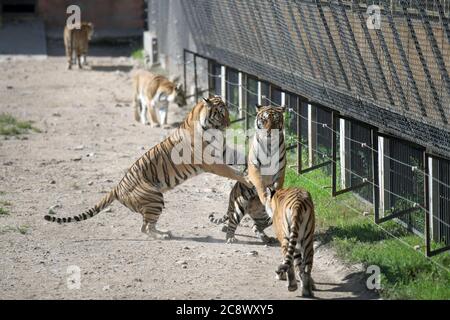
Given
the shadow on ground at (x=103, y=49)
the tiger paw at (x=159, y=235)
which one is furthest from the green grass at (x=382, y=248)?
the shadow on ground at (x=103, y=49)

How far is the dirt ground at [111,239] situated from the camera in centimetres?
830

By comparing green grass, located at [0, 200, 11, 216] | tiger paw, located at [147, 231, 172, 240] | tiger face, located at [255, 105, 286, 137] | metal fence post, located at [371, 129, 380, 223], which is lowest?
green grass, located at [0, 200, 11, 216]

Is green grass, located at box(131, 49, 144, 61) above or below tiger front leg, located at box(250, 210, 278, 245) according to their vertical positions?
below

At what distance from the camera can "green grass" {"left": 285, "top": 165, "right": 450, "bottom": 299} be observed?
25.9 feet

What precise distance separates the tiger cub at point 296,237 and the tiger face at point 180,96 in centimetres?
838

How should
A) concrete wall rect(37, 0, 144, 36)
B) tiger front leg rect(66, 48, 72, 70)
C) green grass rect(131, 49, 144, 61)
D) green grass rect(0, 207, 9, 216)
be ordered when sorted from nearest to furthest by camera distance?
green grass rect(0, 207, 9, 216) < tiger front leg rect(66, 48, 72, 70) < green grass rect(131, 49, 144, 61) < concrete wall rect(37, 0, 144, 36)

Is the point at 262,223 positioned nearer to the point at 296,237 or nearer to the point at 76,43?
the point at 296,237

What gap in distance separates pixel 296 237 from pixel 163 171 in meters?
2.80

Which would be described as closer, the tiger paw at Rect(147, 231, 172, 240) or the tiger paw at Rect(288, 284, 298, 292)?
the tiger paw at Rect(288, 284, 298, 292)

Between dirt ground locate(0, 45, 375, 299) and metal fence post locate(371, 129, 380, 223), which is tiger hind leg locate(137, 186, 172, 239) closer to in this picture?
→ dirt ground locate(0, 45, 375, 299)

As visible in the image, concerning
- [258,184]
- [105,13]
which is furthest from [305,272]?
Result: [105,13]

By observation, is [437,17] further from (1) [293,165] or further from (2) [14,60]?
(2) [14,60]

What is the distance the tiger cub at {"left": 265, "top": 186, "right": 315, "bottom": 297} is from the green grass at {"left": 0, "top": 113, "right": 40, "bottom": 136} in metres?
8.12

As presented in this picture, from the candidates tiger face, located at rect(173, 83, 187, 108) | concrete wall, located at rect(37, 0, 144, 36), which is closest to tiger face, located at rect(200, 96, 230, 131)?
tiger face, located at rect(173, 83, 187, 108)
